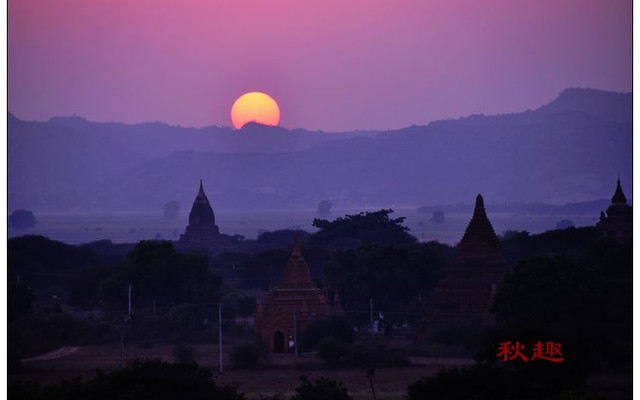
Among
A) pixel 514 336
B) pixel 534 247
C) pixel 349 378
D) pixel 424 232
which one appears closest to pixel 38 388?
pixel 514 336

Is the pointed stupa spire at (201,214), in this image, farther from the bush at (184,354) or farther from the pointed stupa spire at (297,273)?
the bush at (184,354)

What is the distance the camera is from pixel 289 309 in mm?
52219

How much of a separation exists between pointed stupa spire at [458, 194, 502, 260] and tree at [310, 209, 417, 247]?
45.9 metres

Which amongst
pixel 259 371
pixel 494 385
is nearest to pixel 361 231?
pixel 259 371

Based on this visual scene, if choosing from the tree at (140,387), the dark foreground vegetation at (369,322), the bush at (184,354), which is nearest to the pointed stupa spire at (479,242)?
the dark foreground vegetation at (369,322)

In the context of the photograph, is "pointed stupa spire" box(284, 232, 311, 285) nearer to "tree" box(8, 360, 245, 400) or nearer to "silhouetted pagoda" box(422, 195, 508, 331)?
"silhouetted pagoda" box(422, 195, 508, 331)

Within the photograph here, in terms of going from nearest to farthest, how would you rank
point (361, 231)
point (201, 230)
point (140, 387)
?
point (140, 387) → point (361, 231) → point (201, 230)

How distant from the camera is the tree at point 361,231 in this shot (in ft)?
333

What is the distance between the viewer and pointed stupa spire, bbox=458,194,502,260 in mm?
53812

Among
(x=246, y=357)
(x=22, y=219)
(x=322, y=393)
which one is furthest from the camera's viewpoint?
(x=22, y=219)

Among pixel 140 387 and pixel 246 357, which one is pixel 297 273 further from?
pixel 140 387

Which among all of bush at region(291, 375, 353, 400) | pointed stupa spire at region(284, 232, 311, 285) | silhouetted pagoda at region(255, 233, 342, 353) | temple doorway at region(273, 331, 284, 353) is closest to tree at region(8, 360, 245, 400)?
bush at region(291, 375, 353, 400)

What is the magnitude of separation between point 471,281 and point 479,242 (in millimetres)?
1768

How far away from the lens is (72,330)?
55.6m
